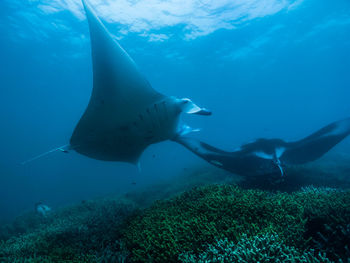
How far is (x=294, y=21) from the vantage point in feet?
85.6

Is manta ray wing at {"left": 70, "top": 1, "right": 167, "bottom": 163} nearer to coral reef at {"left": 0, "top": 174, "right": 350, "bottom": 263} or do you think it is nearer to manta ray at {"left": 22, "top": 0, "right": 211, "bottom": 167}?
manta ray at {"left": 22, "top": 0, "right": 211, "bottom": 167}

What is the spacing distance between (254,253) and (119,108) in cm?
349

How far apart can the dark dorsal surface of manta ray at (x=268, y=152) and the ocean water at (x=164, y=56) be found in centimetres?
69

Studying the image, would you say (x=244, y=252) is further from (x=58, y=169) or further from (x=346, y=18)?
(x=58, y=169)

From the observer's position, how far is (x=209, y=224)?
9.00ft

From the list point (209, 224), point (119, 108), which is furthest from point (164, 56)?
point (209, 224)

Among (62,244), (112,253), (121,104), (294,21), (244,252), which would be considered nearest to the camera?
(244,252)

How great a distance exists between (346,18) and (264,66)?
50.9 feet

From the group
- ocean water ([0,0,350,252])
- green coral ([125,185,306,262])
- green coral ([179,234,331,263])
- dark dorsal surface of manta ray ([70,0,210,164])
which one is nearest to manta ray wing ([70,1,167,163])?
dark dorsal surface of manta ray ([70,0,210,164])

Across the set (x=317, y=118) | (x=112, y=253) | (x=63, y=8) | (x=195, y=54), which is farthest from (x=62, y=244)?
(x=317, y=118)

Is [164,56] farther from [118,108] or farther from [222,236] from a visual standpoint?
[222,236]

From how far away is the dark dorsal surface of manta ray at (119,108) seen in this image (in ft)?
12.6

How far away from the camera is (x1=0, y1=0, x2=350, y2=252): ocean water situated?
2150cm

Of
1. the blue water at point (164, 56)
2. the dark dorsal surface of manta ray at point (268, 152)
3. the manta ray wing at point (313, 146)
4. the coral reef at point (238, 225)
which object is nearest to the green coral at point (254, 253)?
the coral reef at point (238, 225)
